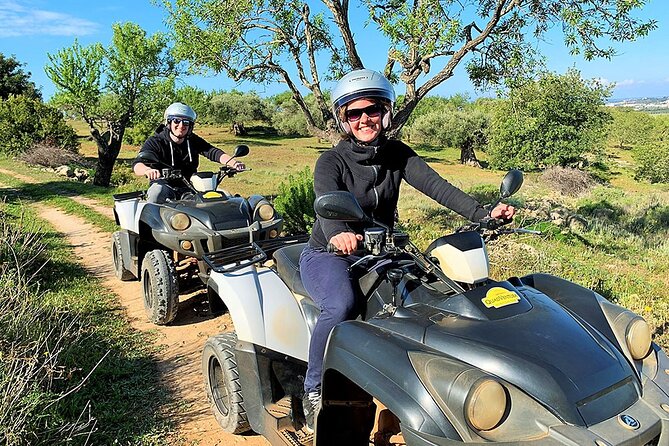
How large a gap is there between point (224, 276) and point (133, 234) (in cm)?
312

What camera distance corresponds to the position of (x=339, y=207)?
2236 millimetres

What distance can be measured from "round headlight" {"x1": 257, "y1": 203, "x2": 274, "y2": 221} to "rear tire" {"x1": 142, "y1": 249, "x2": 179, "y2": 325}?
1024 millimetres

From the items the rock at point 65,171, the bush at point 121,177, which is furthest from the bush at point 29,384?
the rock at point 65,171

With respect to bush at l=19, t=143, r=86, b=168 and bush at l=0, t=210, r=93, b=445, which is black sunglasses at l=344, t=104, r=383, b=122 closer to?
bush at l=0, t=210, r=93, b=445

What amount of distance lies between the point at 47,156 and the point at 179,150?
20.8 metres

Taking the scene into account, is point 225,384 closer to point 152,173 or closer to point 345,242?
point 345,242

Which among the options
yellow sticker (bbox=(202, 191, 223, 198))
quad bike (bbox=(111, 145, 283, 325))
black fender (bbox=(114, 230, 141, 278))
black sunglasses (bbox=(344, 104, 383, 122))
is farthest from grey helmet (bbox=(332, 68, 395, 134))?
black fender (bbox=(114, 230, 141, 278))

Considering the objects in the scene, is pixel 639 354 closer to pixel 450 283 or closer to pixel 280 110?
pixel 450 283

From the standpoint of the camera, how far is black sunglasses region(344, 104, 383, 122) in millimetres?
2969

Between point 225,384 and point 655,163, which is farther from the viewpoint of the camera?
point 655,163

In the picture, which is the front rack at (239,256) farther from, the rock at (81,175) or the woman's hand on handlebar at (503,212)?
the rock at (81,175)

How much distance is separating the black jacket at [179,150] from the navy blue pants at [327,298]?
3888mm

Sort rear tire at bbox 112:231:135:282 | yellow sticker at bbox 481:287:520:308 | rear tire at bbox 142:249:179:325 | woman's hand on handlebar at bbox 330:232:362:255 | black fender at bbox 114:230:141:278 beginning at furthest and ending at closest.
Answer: rear tire at bbox 112:231:135:282, black fender at bbox 114:230:141:278, rear tire at bbox 142:249:179:325, woman's hand on handlebar at bbox 330:232:362:255, yellow sticker at bbox 481:287:520:308

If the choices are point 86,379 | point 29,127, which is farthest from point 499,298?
point 29,127
